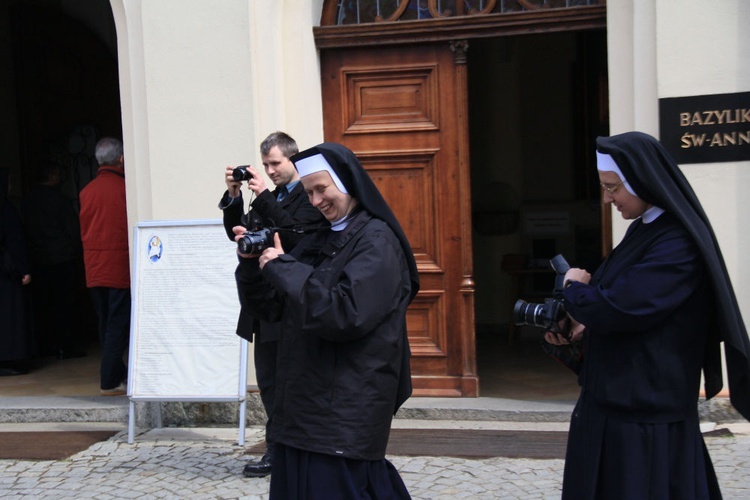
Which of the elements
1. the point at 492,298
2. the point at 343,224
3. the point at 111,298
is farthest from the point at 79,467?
the point at 492,298

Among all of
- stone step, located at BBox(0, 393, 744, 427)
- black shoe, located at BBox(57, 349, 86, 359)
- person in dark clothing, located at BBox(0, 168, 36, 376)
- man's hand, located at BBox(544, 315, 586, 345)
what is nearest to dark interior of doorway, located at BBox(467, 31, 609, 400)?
stone step, located at BBox(0, 393, 744, 427)

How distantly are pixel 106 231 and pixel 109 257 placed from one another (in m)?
0.20

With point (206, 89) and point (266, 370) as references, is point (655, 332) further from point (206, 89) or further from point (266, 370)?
point (206, 89)

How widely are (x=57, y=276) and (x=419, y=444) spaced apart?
4.10 metres

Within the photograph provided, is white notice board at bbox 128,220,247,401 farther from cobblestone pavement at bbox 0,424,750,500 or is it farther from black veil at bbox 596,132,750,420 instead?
black veil at bbox 596,132,750,420

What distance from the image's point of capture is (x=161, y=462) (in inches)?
228

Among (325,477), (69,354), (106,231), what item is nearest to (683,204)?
(325,477)

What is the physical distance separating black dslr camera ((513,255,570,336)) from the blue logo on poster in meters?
3.16

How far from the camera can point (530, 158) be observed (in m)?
10.2

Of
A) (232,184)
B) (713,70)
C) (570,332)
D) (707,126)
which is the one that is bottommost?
(570,332)

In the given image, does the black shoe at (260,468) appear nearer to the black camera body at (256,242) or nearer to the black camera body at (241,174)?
the black camera body at (241,174)

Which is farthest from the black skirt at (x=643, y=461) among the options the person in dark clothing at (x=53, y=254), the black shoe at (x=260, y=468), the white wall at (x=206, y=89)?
the person in dark clothing at (x=53, y=254)

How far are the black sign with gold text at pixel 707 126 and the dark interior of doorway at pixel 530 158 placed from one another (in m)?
4.07

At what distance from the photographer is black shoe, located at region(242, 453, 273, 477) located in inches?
211
